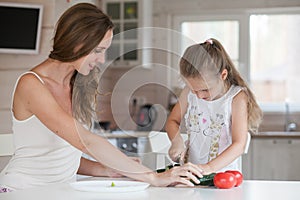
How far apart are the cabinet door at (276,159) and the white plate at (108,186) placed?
3140 mm

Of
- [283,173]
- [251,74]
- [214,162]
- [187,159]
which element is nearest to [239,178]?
[214,162]

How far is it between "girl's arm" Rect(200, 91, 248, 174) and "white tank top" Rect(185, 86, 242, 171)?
0.12 feet

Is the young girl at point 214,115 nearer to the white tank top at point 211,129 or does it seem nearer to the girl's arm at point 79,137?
the white tank top at point 211,129

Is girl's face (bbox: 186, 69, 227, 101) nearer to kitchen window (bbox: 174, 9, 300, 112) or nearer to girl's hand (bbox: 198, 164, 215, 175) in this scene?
girl's hand (bbox: 198, 164, 215, 175)

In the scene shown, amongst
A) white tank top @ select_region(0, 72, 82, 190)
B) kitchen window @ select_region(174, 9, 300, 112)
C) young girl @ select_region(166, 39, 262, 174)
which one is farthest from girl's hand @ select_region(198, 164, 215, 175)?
kitchen window @ select_region(174, 9, 300, 112)

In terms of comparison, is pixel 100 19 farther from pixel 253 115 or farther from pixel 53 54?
pixel 253 115

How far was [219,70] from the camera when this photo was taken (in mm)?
1985

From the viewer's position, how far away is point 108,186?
5.73 feet

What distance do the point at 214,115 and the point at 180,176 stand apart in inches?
21.5

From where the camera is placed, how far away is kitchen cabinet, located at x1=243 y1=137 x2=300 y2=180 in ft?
15.5

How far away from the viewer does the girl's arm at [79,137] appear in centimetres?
168

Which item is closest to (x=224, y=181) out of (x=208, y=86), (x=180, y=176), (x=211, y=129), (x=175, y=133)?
(x=180, y=176)

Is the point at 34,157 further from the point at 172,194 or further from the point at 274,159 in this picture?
the point at 274,159

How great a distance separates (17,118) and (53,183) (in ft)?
0.81
